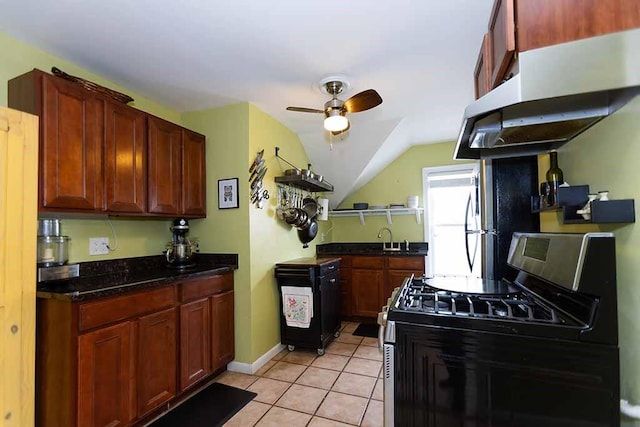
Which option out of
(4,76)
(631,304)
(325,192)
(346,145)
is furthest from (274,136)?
(631,304)

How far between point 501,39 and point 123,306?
7.53 ft

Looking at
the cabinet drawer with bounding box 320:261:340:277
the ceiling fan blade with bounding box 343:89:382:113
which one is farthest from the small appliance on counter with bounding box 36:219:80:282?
the ceiling fan blade with bounding box 343:89:382:113

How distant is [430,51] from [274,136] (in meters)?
1.68

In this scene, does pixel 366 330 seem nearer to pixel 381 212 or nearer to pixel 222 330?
pixel 381 212

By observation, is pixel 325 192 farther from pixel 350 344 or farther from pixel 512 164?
pixel 512 164

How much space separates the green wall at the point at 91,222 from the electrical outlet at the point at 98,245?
26 millimetres

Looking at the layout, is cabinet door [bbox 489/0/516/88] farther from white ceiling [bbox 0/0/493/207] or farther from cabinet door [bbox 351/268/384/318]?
cabinet door [bbox 351/268/384/318]

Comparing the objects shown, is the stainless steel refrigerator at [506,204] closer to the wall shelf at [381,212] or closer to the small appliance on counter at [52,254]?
the wall shelf at [381,212]

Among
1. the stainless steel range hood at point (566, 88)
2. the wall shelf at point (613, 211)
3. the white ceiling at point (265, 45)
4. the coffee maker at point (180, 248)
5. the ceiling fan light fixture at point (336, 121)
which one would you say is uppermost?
the white ceiling at point (265, 45)

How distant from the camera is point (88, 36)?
5.97 ft

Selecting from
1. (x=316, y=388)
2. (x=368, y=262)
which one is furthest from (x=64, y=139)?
(x=368, y=262)

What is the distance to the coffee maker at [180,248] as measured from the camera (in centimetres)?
259

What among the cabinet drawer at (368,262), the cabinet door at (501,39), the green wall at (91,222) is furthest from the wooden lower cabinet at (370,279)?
the cabinet door at (501,39)

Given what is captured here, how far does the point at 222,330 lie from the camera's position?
2570 mm
